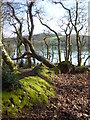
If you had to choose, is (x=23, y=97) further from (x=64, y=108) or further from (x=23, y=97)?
(x=64, y=108)

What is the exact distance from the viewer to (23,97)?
12.3 ft

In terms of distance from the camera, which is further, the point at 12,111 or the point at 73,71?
the point at 73,71

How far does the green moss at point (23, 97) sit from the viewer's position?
131 inches

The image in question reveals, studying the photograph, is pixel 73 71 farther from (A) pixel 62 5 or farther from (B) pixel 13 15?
(A) pixel 62 5

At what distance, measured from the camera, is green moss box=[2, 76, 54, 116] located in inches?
131

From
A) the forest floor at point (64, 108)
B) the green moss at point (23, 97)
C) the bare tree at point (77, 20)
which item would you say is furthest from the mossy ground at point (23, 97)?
the bare tree at point (77, 20)

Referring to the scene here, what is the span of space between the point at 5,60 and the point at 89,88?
4591mm

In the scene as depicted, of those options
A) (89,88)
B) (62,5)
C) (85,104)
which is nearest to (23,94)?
(85,104)

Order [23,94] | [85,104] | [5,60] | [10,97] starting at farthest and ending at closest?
[5,60], [85,104], [23,94], [10,97]

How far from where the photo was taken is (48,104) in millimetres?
→ 3959

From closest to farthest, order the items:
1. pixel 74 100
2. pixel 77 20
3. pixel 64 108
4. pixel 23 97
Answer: pixel 23 97, pixel 64 108, pixel 74 100, pixel 77 20

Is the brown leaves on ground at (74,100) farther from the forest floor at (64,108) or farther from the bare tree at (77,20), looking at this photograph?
the bare tree at (77,20)

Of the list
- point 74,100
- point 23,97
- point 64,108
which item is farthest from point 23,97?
point 74,100

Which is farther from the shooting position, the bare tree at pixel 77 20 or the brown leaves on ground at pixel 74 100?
the bare tree at pixel 77 20
